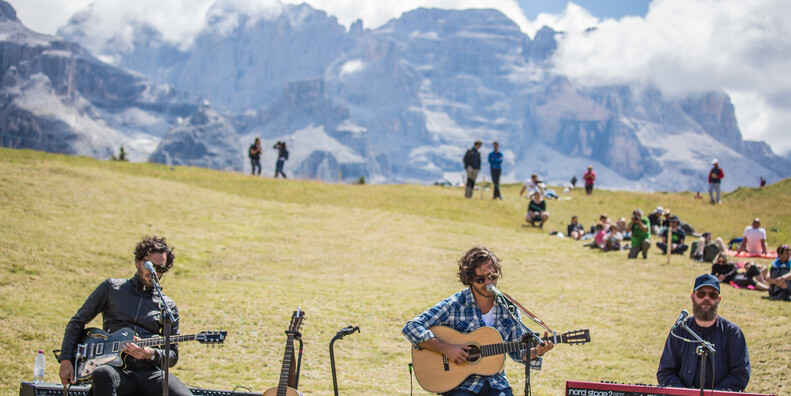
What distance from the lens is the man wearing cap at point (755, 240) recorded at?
21031 mm

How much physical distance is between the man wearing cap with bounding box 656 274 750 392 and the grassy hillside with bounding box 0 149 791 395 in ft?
8.77

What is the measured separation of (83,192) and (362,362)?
47.4 feet

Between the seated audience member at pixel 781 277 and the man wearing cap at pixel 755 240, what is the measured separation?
633 centimetres

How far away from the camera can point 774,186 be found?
119 feet

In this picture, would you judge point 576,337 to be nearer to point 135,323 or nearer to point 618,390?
point 618,390

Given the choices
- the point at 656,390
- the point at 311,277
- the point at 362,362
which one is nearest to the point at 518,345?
the point at 656,390

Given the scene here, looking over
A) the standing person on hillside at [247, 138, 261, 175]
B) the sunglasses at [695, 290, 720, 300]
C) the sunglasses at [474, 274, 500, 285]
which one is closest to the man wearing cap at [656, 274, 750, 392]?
the sunglasses at [695, 290, 720, 300]

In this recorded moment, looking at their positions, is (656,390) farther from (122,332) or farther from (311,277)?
(311,277)

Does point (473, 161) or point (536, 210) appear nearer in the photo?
point (536, 210)

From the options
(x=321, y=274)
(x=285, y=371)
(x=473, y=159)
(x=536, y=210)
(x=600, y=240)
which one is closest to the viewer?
(x=285, y=371)

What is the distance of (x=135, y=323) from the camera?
702 cm

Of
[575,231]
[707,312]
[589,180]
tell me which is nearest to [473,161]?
[575,231]

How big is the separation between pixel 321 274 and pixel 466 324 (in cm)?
1083

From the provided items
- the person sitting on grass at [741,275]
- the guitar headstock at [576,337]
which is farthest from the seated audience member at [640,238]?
the guitar headstock at [576,337]
